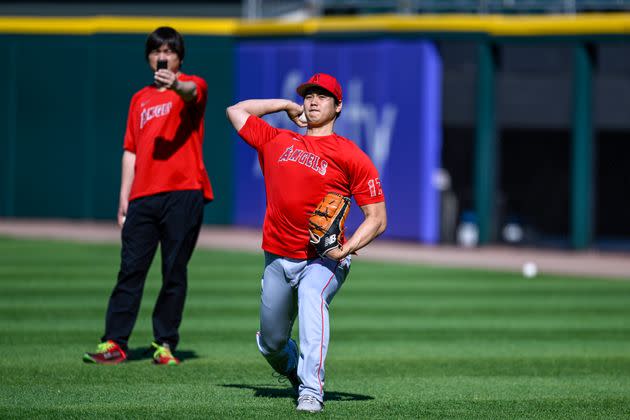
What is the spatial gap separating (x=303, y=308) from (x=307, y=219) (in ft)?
1.57

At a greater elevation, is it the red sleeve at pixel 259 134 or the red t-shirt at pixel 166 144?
the red sleeve at pixel 259 134

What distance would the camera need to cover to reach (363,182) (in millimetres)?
6836

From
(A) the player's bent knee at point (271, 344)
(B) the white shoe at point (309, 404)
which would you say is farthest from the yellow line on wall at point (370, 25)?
(B) the white shoe at point (309, 404)

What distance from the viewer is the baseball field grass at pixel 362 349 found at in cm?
711

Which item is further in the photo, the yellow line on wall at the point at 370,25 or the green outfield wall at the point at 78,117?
the green outfield wall at the point at 78,117

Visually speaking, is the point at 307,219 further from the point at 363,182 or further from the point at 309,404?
the point at 309,404

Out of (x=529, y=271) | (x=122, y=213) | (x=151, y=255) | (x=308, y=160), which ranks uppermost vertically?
(x=308, y=160)

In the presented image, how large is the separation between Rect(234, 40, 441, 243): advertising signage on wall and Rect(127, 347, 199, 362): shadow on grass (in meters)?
11.0

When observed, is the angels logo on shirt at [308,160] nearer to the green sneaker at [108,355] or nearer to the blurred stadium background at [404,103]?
the green sneaker at [108,355]

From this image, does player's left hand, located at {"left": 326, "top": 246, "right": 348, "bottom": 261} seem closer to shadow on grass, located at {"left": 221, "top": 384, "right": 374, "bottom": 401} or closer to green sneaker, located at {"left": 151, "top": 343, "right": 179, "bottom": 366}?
shadow on grass, located at {"left": 221, "top": 384, "right": 374, "bottom": 401}

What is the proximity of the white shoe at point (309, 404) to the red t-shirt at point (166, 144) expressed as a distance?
2.11 m

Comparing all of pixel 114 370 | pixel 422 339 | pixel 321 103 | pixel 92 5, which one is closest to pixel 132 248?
pixel 114 370

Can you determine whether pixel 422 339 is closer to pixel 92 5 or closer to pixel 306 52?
pixel 306 52

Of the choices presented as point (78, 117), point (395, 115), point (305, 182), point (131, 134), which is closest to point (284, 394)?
point (305, 182)
